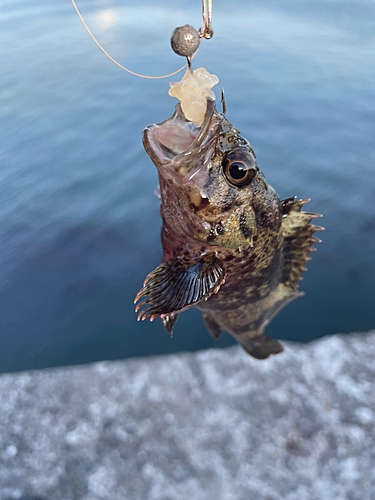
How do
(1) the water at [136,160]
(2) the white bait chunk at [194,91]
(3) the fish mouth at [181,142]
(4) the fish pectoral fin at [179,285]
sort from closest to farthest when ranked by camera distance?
(2) the white bait chunk at [194,91]
(3) the fish mouth at [181,142]
(4) the fish pectoral fin at [179,285]
(1) the water at [136,160]

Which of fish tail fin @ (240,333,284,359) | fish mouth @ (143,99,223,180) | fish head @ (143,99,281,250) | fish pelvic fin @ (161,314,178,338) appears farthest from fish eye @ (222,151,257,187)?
fish tail fin @ (240,333,284,359)

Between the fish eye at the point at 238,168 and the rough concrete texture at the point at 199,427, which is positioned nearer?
the fish eye at the point at 238,168

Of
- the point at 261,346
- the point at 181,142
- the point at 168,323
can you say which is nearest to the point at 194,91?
the point at 181,142

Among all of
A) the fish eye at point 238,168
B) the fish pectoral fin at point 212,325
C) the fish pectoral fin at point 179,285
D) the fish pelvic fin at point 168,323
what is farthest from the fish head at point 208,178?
the fish pectoral fin at point 212,325

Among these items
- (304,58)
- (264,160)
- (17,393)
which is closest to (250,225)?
(17,393)

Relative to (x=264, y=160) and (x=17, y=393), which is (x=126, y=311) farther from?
(x=264, y=160)

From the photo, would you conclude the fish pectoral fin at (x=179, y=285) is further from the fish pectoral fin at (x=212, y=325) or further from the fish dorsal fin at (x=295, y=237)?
the fish pectoral fin at (x=212, y=325)

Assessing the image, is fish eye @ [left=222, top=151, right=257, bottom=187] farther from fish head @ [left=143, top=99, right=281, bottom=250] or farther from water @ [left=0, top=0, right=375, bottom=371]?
water @ [left=0, top=0, right=375, bottom=371]
